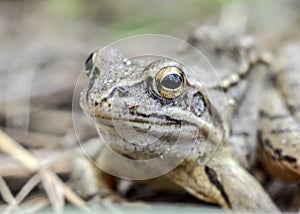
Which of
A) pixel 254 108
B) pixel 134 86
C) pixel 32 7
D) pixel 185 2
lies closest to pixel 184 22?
pixel 185 2

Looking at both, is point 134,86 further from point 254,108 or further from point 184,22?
point 184,22

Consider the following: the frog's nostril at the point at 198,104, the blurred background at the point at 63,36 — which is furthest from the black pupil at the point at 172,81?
the blurred background at the point at 63,36

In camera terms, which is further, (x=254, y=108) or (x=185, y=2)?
(x=185, y=2)

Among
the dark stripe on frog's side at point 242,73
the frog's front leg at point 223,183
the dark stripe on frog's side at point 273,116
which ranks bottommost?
the frog's front leg at point 223,183

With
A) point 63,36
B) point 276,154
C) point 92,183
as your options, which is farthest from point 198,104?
point 63,36

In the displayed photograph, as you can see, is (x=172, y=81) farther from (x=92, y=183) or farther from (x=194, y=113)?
(x=92, y=183)

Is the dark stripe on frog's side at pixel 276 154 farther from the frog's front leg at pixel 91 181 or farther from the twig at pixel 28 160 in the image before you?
the twig at pixel 28 160

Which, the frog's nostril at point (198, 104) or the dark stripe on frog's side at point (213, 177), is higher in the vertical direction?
the frog's nostril at point (198, 104)

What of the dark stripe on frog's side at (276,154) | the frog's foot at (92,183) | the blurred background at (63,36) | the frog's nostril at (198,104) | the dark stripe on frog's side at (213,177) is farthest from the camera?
the blurred background at (63,36)
